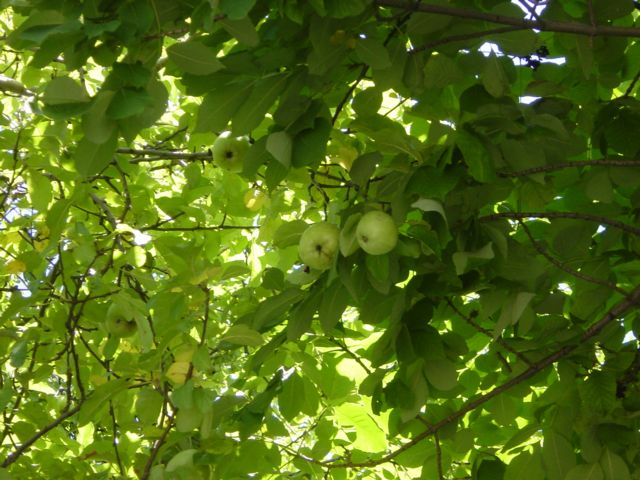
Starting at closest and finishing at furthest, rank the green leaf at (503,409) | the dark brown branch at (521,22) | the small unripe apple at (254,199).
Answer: the dark brown branch at (521,22), the green leaf at (503,409), the small unripe apple at (254,199)

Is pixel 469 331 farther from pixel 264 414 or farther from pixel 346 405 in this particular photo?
pixel 264 414

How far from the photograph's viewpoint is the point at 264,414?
8.30 feet

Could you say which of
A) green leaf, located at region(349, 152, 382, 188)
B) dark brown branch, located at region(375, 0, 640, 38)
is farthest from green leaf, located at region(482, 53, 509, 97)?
green leaf, located at region(349, 152, 382, 188)

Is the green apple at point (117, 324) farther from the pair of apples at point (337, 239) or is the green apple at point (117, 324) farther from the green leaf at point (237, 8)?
the green leaf at point (237, 8)

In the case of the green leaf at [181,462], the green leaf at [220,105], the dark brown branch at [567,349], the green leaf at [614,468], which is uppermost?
the green leaf at [220,105]

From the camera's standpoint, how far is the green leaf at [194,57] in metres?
1.71

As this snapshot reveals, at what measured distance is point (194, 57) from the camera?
172cm

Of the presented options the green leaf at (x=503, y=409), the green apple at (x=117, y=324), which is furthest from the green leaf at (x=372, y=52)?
the green apple at (x=117, y=324)

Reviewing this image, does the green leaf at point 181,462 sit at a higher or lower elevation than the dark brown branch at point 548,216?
lower

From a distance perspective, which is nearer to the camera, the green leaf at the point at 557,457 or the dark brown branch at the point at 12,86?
the green leaf at the point at 557,457

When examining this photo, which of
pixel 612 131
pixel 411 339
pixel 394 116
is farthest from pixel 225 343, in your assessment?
pixel 394 116

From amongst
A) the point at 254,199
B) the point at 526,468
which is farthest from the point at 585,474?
the point at 254,199

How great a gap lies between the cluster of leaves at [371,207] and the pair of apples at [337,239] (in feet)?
0.20

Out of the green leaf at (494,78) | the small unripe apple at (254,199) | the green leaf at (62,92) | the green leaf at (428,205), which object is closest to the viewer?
the green leaf at (62,92)
